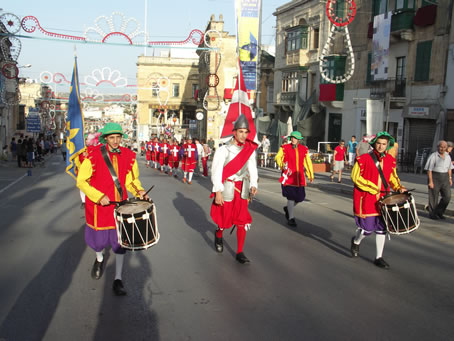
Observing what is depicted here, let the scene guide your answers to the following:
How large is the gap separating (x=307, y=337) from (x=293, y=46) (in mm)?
32887

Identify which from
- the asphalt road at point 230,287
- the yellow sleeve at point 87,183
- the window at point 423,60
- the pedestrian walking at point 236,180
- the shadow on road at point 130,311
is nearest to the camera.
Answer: the shadow on road at point 130,311

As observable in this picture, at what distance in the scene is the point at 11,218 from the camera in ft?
33.4

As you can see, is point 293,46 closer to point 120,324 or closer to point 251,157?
point 251,157

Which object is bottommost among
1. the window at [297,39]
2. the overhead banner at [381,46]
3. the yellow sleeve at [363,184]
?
the yellow sleeve at [363,184]

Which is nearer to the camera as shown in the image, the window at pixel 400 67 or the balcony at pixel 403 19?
the balcony at pixel 403 19

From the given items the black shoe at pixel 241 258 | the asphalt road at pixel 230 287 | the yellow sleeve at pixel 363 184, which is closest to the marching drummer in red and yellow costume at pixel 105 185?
the asphalt road at pixel 230 287

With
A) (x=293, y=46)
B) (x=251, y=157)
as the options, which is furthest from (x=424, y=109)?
(x=251, y=157)

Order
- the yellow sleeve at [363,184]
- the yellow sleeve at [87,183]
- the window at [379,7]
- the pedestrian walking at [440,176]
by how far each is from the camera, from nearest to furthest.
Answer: the yellow sleeve at [87,183] < the yellow sleeve at [363,184] < the pedestrian walking at [440,176] < the window at [379,7]

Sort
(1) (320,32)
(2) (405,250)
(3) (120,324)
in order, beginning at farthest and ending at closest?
(1) (320,32), (2) (405,250), (3) (120,324)

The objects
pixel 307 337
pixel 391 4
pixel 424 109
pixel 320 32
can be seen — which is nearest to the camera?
pixel 307 337

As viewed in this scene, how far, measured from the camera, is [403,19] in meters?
23.7

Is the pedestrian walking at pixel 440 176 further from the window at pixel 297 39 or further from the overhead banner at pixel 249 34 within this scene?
the window at pixel 297 39

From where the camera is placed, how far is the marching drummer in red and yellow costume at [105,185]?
5.28 m

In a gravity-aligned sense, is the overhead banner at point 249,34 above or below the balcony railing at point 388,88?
above
